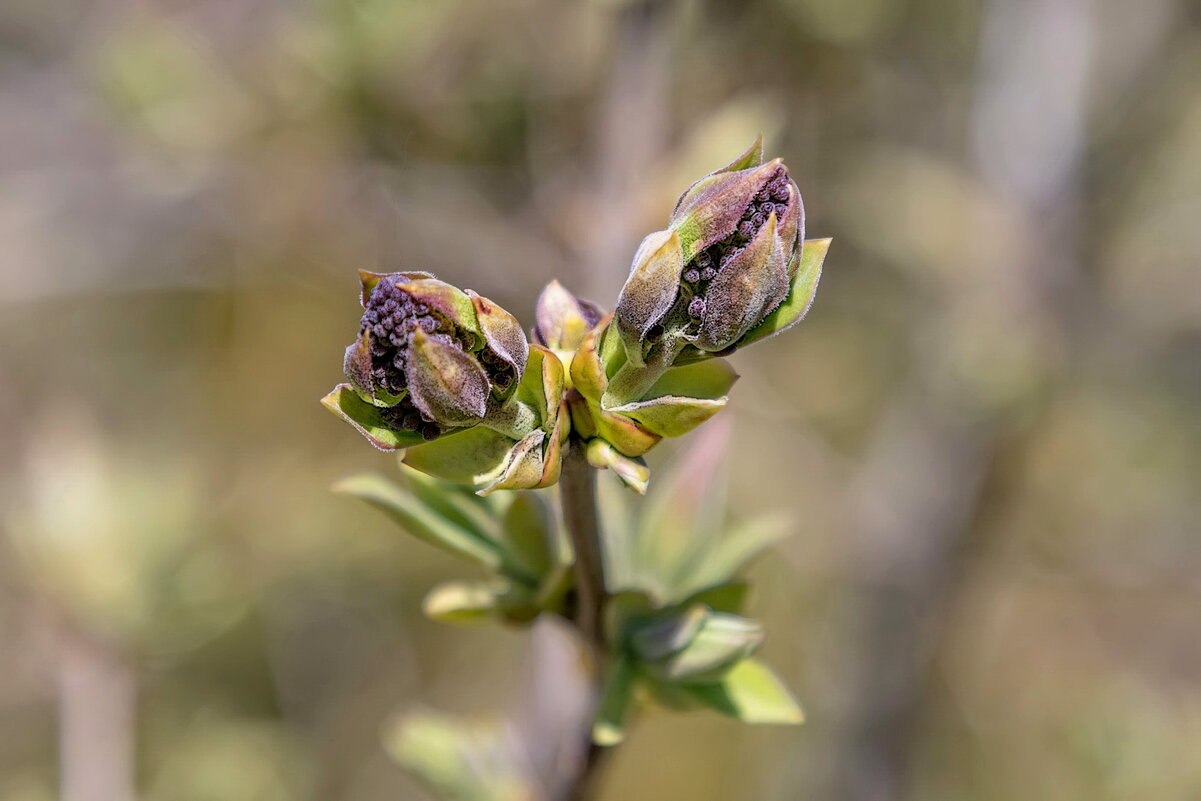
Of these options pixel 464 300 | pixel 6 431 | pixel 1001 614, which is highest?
pixel 464 300

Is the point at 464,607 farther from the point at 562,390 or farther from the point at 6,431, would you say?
the point at 6,431

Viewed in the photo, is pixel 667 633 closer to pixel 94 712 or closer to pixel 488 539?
pixel 488 539

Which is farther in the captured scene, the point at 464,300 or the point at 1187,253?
the point at 1187,253

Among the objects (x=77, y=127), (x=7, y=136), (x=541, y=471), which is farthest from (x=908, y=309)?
(x=7, y=136)

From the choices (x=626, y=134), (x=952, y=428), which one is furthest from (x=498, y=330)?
(x=952, y=428)

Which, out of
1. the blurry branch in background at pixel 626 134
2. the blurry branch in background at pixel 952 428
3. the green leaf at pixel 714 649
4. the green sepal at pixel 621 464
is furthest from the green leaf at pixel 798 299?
the blurry branch in background at pixel 952 428
